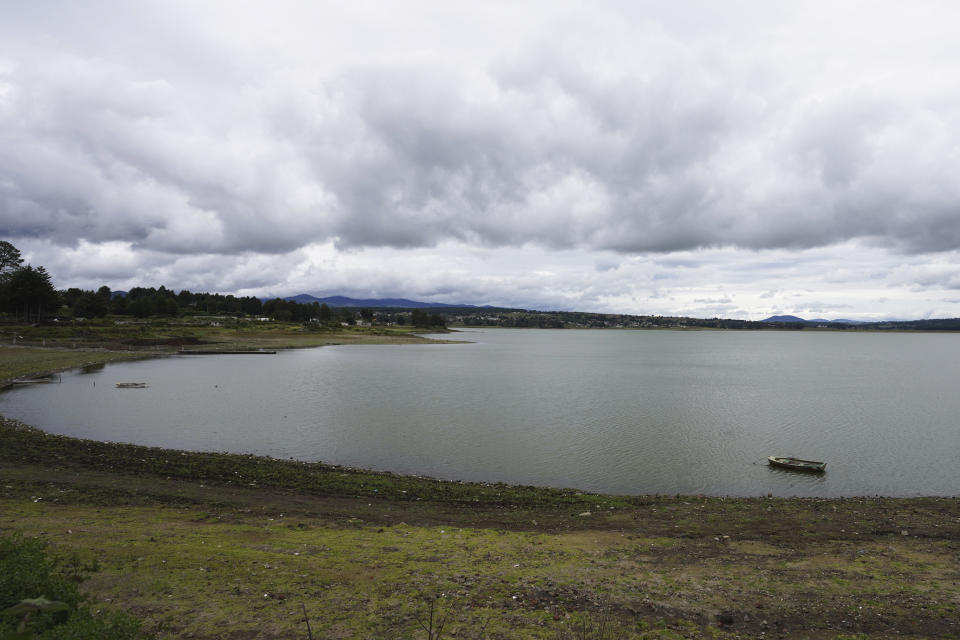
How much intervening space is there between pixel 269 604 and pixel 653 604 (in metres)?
7.30

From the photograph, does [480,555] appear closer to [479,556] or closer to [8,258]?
[479,556]

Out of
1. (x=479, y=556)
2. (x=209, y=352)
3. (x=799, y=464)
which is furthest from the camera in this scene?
(x=209, y=352)

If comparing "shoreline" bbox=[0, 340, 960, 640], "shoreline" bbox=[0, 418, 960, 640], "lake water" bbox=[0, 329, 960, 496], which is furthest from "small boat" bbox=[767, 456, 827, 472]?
"shoreline" bbox=[0, 340, 960, 640]

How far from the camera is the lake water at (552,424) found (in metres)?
25.9

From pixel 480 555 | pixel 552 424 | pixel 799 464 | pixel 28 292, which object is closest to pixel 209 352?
pixel 28 292

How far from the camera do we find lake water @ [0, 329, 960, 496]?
2592 centimetres

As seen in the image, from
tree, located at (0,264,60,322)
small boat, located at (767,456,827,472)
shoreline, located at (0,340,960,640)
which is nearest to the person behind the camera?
shoreline, located at (0,340,960,640)

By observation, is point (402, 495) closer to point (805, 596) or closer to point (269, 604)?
point (269, 604)

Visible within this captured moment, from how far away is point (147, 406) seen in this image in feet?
134

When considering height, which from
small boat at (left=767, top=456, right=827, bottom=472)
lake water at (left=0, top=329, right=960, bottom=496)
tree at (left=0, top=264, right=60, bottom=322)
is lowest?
lake water at (left=0, top=329, right=960, bottom=496)

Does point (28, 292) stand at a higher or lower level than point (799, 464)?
higher

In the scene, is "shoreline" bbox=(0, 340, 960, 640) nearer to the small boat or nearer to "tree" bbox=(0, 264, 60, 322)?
the small boat

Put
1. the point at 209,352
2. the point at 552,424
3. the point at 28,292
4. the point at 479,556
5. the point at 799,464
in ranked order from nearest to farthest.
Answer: the point at 479,556
the point at 799,464
the point at 552,424
the point at 209,352
the point at 28,292

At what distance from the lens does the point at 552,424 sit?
3712 centimetres
